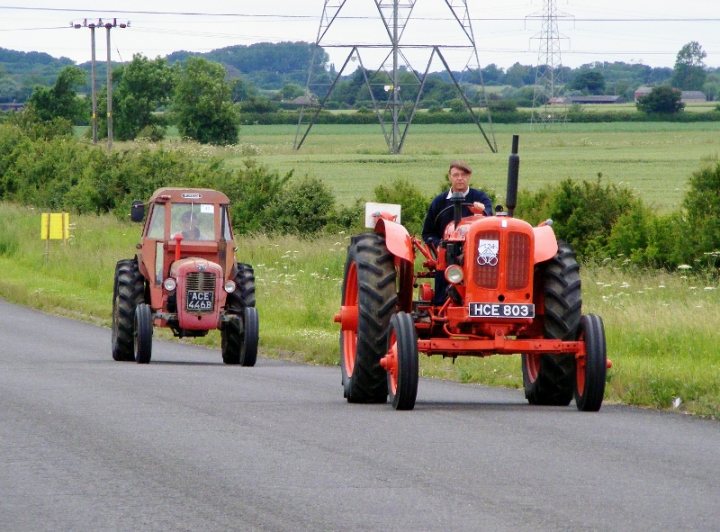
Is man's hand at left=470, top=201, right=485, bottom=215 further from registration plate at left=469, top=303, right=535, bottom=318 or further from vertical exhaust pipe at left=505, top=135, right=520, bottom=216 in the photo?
registration plate at left=469, top=303, right=535, bottom=318

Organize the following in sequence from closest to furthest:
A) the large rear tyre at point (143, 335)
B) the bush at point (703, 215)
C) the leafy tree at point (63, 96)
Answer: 1. the large rear tyre at point (143, 335)
2. the bush at point (703, 215)
3. the leafy tree at point (63, 96)

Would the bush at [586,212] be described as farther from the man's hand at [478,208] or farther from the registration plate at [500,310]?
the registration plate at [500,310]

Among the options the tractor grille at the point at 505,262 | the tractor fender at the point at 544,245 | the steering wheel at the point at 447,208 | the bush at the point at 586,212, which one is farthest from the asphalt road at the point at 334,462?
the bush at the point at 586,212

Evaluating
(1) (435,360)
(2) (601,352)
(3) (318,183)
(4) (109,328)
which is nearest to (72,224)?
(3) (318,183)

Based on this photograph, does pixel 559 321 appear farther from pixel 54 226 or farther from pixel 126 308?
pixel 54 226

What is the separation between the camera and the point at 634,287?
86.4 feet

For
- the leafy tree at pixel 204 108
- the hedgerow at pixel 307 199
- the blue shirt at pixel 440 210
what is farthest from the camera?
the leafy tree at pixel 204 108

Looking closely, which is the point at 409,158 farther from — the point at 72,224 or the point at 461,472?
the point at 461,472

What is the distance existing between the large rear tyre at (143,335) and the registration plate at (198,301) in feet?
1.89

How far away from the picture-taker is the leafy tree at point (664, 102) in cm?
14188

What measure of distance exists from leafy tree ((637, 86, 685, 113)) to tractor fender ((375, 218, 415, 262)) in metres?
131

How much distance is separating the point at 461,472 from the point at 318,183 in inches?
1371

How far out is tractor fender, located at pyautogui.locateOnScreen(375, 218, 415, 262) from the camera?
538 inches

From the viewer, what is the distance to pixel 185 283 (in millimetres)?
20750
